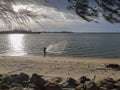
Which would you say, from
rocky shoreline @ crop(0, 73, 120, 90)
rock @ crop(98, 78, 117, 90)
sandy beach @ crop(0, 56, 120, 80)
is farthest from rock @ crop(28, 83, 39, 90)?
sandy beach @ crop(0, 56, 120, 80)

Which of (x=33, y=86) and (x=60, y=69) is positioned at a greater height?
(x=33, y=86)

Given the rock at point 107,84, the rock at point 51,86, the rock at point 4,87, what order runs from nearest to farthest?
the rock at point 51,86 → the rock at point 4,87 → the rock at point 107,84

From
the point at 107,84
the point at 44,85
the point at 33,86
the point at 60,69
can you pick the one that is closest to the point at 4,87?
the point at 33,86

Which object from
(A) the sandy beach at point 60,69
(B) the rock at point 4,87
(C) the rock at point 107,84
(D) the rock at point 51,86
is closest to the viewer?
(D) the rock at point 51,86

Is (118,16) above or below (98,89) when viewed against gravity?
above

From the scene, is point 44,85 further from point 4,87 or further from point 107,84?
Result: point 107,84

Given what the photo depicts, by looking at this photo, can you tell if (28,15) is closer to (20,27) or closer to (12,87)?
(20,27)

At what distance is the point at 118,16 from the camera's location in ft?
→ 28.8

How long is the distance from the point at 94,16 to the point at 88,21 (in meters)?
0.34

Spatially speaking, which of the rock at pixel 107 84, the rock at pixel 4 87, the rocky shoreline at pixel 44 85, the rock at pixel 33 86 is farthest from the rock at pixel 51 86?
the rock at pixel 107 84

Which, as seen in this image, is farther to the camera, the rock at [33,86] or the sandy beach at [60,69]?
the sandy beach at [60,69]

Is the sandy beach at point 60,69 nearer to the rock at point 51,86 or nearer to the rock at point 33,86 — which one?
the rock at point 51,86

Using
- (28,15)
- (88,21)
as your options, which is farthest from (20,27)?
(88,21)

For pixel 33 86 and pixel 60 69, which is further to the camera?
pixel 60 69
